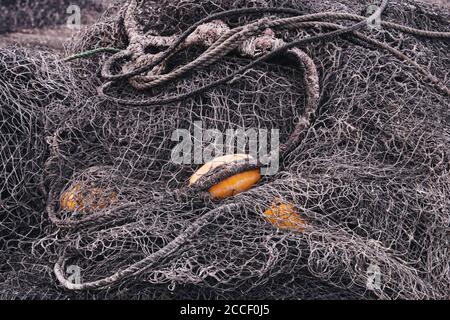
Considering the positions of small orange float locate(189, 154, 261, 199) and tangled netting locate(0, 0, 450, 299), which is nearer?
tangled netting locate(0, 0, 450, 299)

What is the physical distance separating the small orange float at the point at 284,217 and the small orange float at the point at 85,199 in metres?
0.67

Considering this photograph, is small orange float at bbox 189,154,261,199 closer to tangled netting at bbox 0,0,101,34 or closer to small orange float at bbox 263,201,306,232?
small orange float at bbox 263,201,306,232

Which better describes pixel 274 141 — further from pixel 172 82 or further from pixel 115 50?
pixel 115 50

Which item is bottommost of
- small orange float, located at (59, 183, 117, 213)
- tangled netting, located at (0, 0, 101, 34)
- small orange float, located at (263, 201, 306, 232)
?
tangled netting, located at (0, 0, 101, 34)

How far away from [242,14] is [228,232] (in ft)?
4.12

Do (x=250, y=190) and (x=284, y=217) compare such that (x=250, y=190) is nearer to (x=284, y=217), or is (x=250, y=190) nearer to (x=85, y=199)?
(x=284, y=217)

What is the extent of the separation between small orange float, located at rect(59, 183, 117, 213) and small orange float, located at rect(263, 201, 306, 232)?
2.19ft

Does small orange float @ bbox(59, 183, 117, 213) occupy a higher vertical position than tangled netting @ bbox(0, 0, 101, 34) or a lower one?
higher

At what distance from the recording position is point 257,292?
2.37 meters

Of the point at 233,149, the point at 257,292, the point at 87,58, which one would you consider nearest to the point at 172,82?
the point at 233,149

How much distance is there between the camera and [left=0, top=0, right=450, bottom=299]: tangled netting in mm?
2361

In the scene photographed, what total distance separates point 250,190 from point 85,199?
69 cm

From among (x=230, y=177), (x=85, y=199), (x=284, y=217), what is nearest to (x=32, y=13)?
(x=85, y=199)

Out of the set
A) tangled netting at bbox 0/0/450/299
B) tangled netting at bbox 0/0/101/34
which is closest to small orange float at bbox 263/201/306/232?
tangled netting at bbox 0/0/450/299
